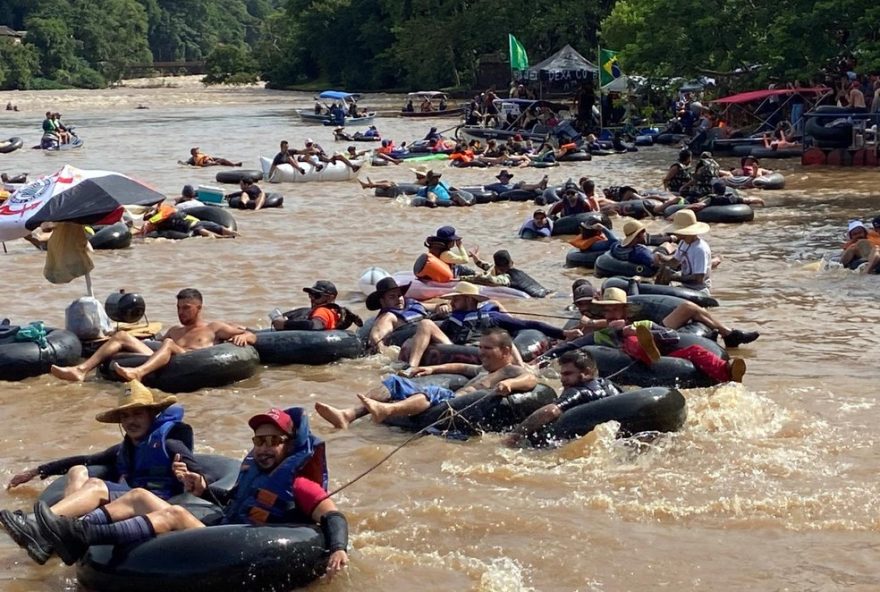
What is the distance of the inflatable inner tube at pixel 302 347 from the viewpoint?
12125 millimetres

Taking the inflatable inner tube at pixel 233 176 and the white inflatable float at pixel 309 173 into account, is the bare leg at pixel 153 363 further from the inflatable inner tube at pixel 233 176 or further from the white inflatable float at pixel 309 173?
the white inflatable float at pixel 309 173

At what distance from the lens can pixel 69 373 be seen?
1134cm

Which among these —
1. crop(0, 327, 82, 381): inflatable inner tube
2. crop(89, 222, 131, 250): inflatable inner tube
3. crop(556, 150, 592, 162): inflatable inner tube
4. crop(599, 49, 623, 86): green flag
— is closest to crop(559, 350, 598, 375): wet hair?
crop(0, 327, 82, 381): inflatable inner tube

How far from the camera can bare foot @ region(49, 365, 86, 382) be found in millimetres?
11266

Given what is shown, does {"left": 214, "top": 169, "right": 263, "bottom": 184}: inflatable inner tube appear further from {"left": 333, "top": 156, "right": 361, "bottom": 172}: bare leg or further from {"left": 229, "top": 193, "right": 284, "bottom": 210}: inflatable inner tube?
{"left": 229, "top": 193, "right": 284, "bottom": 210}: inflatable inner tube

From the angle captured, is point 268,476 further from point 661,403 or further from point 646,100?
point 646,100

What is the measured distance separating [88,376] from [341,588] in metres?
5.46

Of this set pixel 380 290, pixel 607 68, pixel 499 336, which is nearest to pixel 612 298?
pixel 499 336

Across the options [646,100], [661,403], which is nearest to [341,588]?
[661,403]

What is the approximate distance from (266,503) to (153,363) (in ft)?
14.8

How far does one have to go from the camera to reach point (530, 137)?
123 ft

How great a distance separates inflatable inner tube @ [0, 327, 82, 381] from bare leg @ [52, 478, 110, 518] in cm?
472

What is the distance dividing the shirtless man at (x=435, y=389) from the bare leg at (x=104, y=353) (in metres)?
2.40

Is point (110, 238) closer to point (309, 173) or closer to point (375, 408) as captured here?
point (309, 173)
